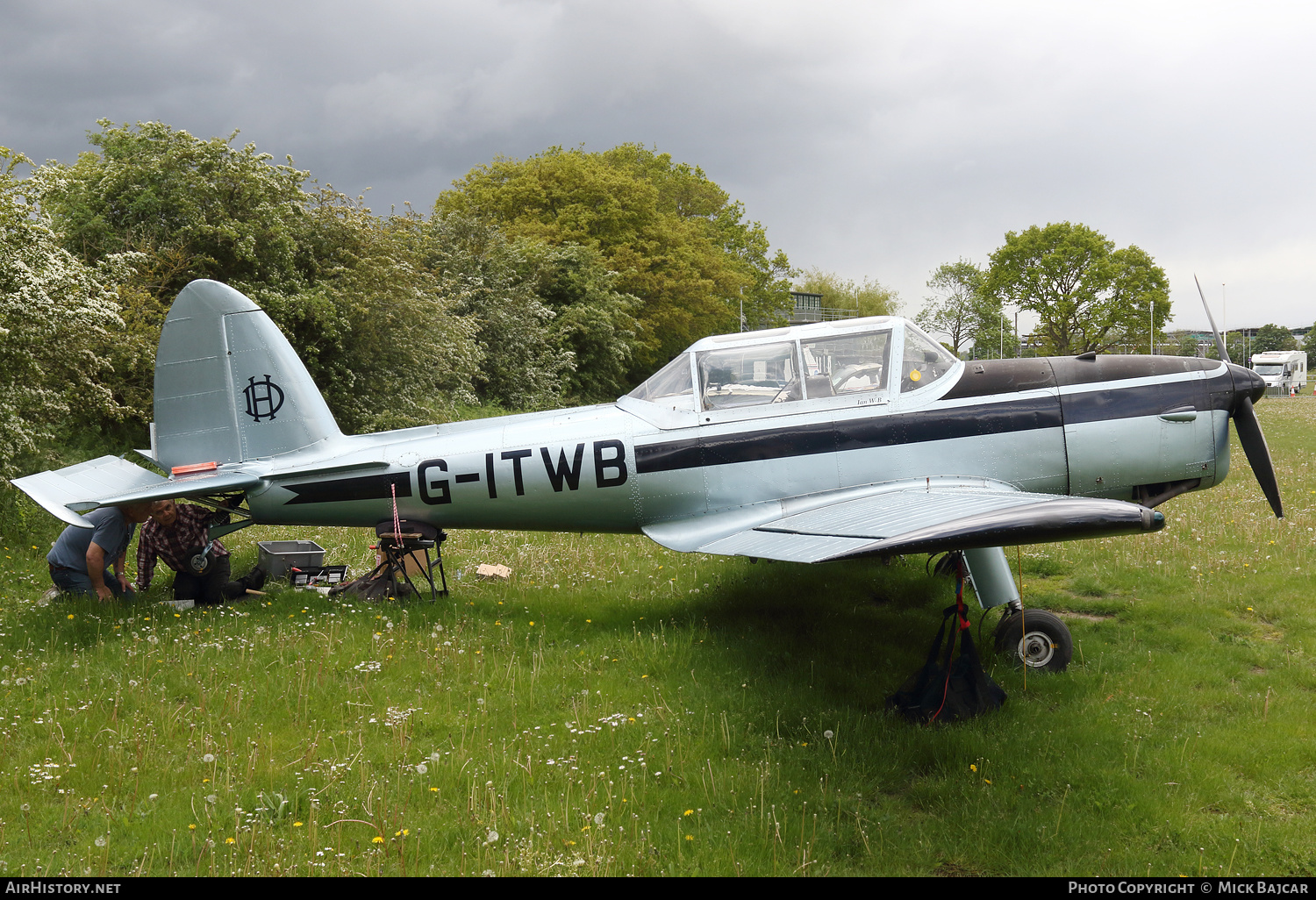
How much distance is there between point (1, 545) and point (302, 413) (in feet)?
15.3

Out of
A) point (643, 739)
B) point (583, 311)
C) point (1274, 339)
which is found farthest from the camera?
point (1274, 339)

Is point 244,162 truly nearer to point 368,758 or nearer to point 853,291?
point 368,758

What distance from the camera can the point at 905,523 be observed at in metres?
4.43

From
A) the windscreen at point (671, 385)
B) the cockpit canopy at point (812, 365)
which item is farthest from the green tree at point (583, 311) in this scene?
the cockpit canopy at point (812, 365)

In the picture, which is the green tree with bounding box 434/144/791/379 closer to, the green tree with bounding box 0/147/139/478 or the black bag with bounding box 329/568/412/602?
the green tree with bounding box 0/147/139/478

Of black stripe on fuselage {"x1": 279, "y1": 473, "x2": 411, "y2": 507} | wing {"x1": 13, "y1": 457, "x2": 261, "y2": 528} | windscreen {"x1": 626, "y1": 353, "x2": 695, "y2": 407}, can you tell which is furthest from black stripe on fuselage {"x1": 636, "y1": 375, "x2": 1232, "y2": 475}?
wing {"x1": 13, "y1": 457, "x2": 261, "y2": 528}

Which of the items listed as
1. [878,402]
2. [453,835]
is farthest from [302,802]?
[878,402]

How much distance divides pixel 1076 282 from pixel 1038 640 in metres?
58.6

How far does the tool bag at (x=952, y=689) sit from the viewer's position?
15.0ft

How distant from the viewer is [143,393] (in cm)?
1285

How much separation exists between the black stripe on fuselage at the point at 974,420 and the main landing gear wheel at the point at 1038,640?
4.50ft

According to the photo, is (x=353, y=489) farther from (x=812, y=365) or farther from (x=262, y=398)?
(x=812, y=365)

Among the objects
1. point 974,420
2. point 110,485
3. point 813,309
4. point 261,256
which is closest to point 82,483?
point 110,485

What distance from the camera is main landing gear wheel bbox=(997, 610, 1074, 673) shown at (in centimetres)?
542
